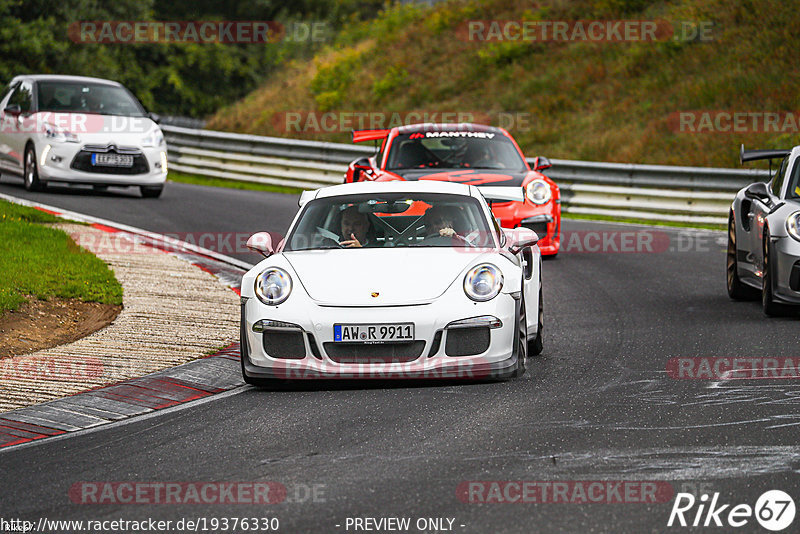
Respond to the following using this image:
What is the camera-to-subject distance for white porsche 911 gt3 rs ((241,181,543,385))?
7848mm

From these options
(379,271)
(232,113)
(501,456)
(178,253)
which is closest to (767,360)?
(379,271)

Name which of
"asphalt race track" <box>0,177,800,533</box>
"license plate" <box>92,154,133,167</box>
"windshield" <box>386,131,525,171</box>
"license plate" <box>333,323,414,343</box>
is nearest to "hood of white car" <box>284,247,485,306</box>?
"license plate" <box>333,323,414,343</box>

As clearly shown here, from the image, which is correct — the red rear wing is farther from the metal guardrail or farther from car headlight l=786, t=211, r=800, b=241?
car headlight l=786, t=211, r=800, b=241

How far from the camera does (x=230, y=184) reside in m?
25.3

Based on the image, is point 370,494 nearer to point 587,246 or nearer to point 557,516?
point 557,516

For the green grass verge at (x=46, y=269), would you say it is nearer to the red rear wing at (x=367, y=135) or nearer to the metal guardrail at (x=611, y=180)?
the red rear wing at (x=367, y=135)

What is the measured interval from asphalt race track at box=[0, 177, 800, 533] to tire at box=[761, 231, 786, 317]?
0.86 metres

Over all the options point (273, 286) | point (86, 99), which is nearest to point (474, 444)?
point (273, 286)

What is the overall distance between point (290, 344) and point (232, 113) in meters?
26.4

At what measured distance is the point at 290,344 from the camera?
796 centimetres

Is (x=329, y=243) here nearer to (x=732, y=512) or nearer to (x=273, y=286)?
(x=273, y=286)

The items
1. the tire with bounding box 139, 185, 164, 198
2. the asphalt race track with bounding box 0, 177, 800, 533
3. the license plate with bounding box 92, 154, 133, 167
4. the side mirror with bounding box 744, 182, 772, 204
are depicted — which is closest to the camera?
the asphalt race track with bounding box 0, 177, 800, 533

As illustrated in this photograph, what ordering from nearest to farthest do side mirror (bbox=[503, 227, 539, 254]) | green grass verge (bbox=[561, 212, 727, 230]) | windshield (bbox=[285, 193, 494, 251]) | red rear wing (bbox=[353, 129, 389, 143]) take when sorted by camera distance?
side mirror (bbox=[503, 227, 539, 254]) < windshield (bbox=[285, 193, 494, 251]) < red rear wing (bbox=[353, 129, 389, 143]) < green grass verge (bbox=[561, 212, 727, 230])

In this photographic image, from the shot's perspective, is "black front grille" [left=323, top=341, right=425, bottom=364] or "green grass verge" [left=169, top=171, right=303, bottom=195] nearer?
"black front grille" [left=323, top=341, right=425, bottom=364]
